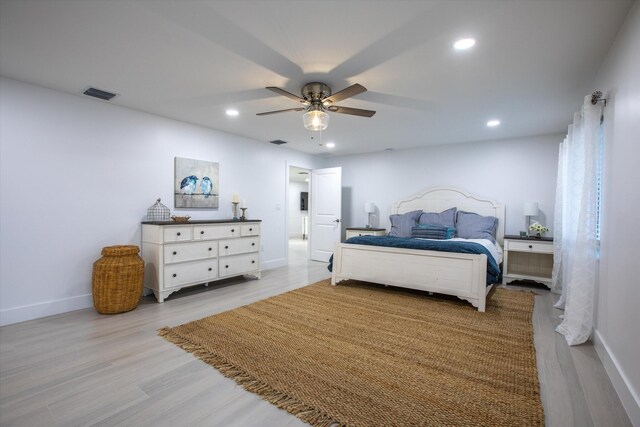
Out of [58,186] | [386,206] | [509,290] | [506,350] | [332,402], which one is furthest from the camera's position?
[386,206]

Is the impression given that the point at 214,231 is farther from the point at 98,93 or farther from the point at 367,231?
the point at 367,231

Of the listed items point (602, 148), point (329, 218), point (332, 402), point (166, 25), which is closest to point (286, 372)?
point (332, 402)

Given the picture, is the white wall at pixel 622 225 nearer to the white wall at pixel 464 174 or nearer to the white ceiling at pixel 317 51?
the white ceiling at pixel 317 51

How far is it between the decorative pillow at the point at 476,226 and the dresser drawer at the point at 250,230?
323 centimetres

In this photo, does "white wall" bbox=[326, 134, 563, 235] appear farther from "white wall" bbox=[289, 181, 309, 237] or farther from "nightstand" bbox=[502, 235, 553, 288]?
"white wall" bbox=[289, 181, 309, 237]

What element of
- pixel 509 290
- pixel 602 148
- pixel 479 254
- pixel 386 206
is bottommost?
pixel 509 290

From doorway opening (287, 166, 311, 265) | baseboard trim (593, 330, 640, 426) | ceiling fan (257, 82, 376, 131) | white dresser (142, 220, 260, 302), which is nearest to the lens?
baseboard trim (593, 330, 640, 426)

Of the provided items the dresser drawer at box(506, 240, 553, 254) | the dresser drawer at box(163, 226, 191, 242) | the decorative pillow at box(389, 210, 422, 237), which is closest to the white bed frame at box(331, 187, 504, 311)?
the dresser drawer at box(506, 240, 553, 254)

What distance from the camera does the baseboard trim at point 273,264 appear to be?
5244 mm

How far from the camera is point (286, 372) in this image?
6.31 ft

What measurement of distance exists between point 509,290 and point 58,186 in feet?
18.1

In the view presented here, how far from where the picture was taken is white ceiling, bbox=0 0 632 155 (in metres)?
1.77

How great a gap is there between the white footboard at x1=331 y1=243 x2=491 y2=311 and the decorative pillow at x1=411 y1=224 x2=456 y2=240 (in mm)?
1174

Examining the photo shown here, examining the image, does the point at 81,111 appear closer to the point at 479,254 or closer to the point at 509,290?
the point at 479,254
